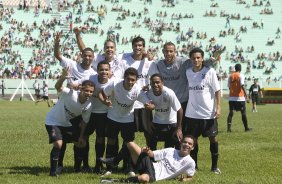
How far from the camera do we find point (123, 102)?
11.4 m

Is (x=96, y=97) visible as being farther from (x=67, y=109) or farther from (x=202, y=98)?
(x=202, y=98)

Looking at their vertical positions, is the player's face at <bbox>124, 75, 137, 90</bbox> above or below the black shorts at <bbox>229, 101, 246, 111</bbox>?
above

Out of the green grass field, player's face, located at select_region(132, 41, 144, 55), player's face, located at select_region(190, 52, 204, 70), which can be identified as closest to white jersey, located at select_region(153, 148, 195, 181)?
the green grass field

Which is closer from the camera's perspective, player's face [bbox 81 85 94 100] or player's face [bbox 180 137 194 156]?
player's face [bbox 180 137 194 156]

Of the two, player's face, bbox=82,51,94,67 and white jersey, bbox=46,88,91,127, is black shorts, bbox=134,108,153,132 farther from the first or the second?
player's face, bbox=82,51,94,67

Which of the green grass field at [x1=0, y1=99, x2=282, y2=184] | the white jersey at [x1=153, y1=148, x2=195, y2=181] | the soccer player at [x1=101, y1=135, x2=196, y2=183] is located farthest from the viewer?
the green grass field at [x1=0, y1=99, x2=282, y2=184]

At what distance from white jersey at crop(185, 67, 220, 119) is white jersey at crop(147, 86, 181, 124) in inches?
17.1

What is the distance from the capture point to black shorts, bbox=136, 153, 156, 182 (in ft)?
34.3

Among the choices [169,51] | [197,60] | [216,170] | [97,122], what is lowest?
[216,170]

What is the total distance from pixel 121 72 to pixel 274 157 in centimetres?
428

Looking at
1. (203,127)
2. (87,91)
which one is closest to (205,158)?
(203,127)

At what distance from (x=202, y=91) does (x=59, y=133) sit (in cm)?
276

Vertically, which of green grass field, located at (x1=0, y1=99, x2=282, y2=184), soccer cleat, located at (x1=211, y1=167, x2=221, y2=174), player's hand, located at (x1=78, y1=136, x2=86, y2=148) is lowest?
green grass field, located at (x1=0, y1=99, x2=282, y2=184)

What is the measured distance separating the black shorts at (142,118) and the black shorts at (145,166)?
126cm
